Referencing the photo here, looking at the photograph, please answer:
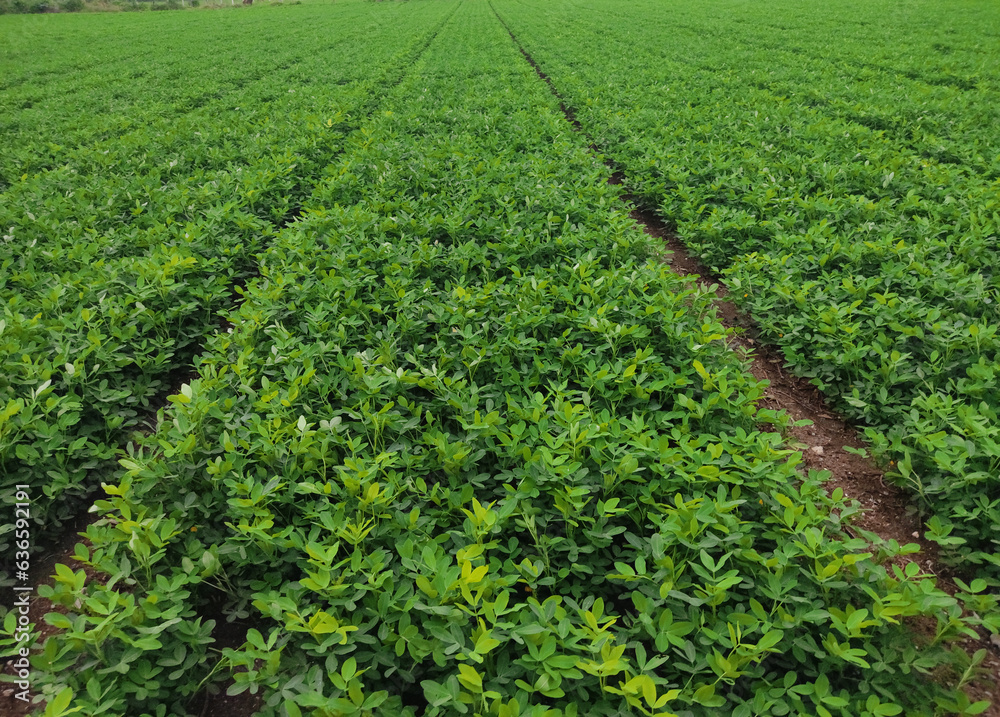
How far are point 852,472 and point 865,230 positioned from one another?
3.17m

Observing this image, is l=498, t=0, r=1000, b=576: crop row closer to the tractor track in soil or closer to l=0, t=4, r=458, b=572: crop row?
the tractor track in soil

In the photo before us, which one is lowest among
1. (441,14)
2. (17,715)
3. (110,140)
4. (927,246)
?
(17,715)

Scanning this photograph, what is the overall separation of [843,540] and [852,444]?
4.69 feet

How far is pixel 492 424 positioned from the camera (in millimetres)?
2916

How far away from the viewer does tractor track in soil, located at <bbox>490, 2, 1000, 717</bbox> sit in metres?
2.33

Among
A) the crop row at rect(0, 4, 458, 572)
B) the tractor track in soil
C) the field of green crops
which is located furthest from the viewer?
the crop row at rect(0, 4, 458, 572)

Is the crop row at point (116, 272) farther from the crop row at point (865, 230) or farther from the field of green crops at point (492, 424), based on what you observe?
the crop row at point (865, 230)

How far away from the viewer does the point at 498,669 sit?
1907 millimetres

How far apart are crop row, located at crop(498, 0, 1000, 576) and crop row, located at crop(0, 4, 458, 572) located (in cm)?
482

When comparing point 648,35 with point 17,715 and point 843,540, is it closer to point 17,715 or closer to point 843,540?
point 843,540

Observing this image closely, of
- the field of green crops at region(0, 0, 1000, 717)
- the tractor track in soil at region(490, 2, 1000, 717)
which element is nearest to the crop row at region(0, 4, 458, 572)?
the field of green crops at region(0, 0, 1000, 717)

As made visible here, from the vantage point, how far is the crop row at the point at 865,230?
302 cm

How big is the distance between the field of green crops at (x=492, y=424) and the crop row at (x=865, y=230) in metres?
0.05

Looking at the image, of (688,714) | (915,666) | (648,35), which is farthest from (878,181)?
(648,35)
